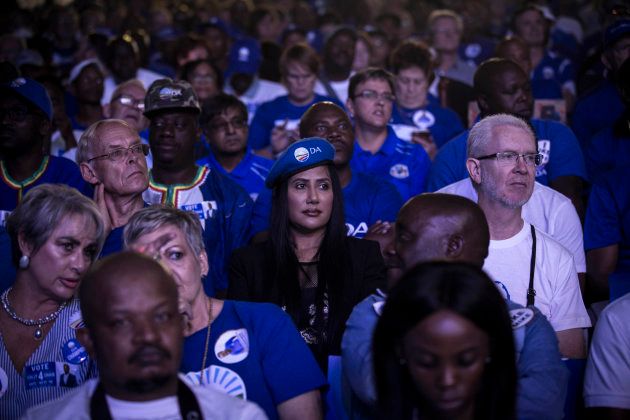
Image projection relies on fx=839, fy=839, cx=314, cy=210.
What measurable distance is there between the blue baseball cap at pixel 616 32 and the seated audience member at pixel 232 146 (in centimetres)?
289

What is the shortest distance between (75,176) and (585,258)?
323 cm

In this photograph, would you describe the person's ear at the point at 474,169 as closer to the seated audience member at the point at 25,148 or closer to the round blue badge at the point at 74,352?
the round blue badge at the point at 74,352

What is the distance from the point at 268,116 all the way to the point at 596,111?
9.31 ft

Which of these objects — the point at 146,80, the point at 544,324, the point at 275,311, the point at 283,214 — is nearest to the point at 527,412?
the point at 544,324

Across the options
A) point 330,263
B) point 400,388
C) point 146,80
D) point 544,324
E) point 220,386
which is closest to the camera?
point 400,388

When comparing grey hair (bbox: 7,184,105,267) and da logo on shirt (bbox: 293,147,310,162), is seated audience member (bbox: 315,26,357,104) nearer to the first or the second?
da logo on shirt (bbox: 293,147,310,162)

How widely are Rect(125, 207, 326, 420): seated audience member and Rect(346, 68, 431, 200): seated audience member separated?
9.52ft

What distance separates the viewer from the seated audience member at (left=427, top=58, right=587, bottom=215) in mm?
5629

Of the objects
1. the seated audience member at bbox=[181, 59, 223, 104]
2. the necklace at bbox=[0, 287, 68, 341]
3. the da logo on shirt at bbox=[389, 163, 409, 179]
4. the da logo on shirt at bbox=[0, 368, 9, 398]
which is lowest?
the da logo on shirt at bbox=[0, 368, 9, 398]

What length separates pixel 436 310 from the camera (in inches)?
106

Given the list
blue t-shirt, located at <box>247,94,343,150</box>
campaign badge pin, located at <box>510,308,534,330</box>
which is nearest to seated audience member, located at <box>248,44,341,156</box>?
blue t-shirt, located at <box>247,94,343,150</box>

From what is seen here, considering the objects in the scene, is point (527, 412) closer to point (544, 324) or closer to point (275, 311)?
point (544, 324)

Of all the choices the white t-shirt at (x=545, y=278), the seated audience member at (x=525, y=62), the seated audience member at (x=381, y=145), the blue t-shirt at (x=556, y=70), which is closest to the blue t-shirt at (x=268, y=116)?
the seated audience member at (x=381, y=145)

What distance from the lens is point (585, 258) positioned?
16.0ft
